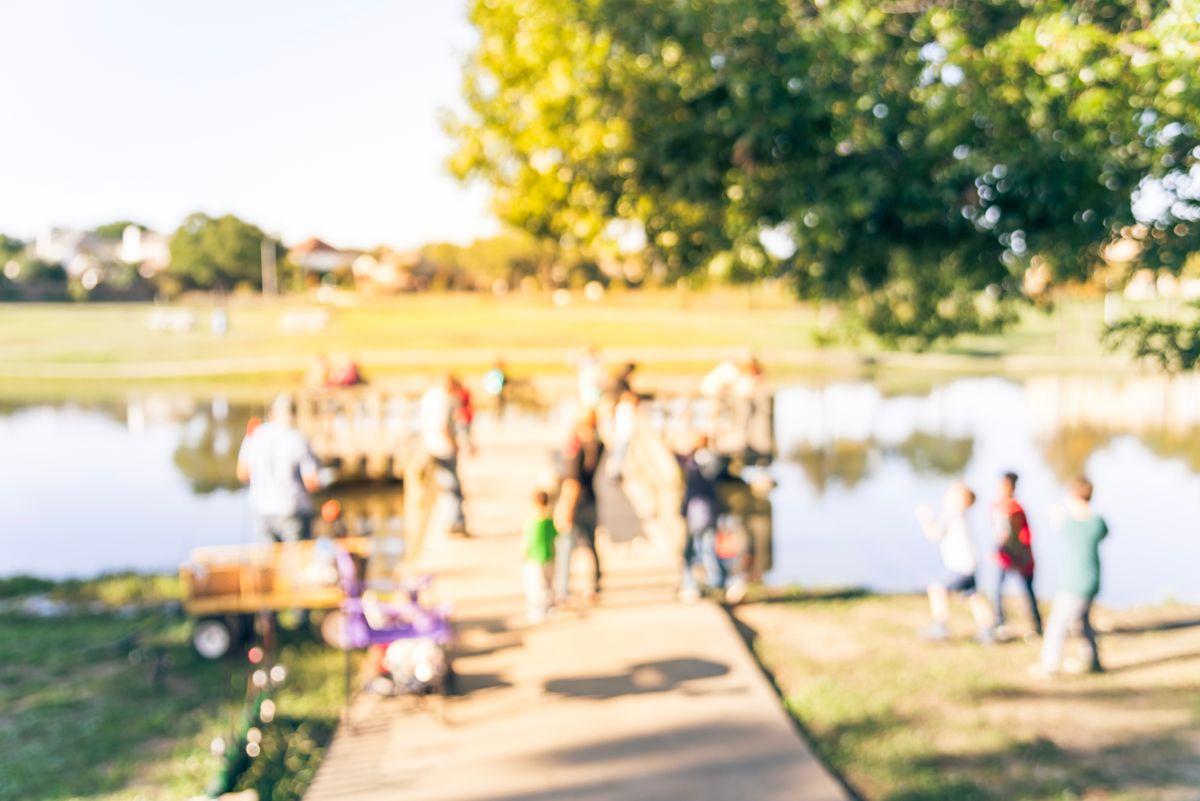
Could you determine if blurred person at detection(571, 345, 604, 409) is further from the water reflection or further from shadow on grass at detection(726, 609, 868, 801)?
shadow on grass at detection(726, 609, 868, 801)

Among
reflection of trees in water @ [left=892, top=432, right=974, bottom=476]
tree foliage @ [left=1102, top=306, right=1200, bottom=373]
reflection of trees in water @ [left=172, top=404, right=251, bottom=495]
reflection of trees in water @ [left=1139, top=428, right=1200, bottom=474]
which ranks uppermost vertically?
tree foliage @ [left=1102, top=306, right=1200, bottom=373]

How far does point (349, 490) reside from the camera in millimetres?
21750

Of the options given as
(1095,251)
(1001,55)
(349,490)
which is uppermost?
(1001,55)

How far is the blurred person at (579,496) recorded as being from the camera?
9.62 m

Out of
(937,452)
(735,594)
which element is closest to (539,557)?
(735,594)

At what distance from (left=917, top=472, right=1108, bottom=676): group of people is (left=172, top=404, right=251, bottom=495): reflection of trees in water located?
1884cm

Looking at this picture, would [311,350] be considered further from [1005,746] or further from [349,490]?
[1005,746]

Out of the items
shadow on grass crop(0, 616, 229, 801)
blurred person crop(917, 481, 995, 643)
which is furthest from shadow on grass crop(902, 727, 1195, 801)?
shadow on grass crop(0, 616, 229, 801)

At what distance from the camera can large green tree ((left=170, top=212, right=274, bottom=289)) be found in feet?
337

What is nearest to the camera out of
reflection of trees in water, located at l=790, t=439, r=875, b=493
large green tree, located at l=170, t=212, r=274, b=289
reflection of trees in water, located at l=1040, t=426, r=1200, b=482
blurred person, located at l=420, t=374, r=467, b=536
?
blurred person, located at l=420, t=374, r=467, b=536

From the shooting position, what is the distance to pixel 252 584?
864 centimetres

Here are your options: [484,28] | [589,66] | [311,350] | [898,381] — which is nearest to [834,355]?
[898,381]

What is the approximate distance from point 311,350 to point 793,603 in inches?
2168

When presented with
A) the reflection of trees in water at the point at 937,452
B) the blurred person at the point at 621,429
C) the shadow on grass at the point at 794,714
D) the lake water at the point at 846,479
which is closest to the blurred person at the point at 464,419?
the blurred person at the point at 621,429
